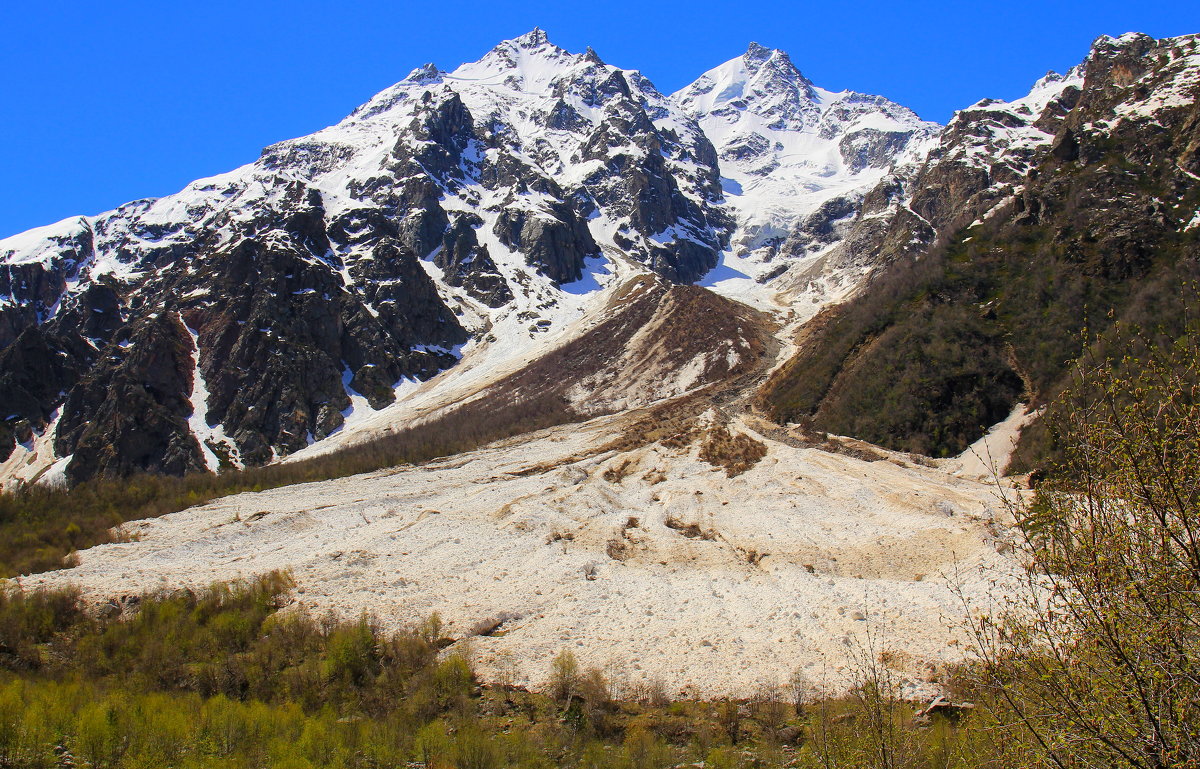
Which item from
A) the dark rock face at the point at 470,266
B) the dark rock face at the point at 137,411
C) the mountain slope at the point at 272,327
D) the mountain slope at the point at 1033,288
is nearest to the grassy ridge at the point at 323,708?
the mountain slope at the point at 1033,288

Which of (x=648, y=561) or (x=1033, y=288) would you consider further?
(x=1033, y=288)

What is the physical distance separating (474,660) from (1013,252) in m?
61.4

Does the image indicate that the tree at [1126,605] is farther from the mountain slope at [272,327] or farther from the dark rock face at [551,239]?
the dark rock face at [551,239]

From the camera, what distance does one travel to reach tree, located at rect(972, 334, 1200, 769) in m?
6.54

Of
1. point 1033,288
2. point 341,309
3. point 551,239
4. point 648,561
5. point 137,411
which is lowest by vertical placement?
point 648,561

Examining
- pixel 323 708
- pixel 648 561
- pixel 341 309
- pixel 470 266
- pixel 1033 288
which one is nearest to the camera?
pixel 323 708

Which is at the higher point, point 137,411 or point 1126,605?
point 137,411

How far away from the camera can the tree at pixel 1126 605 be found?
6543 mm

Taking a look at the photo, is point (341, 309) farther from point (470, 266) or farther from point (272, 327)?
point (470, 266)

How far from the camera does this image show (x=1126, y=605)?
6953mm

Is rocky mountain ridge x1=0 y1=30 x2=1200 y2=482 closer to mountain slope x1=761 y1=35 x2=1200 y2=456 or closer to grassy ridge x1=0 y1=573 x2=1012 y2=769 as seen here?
mountain slope x1=761 y1=35 x2=1200 y2=456

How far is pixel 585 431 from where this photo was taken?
64.9m

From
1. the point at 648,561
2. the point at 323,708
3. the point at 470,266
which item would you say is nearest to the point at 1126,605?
the point at 323,708

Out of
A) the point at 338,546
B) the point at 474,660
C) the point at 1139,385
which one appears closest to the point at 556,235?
the point at 338,546
